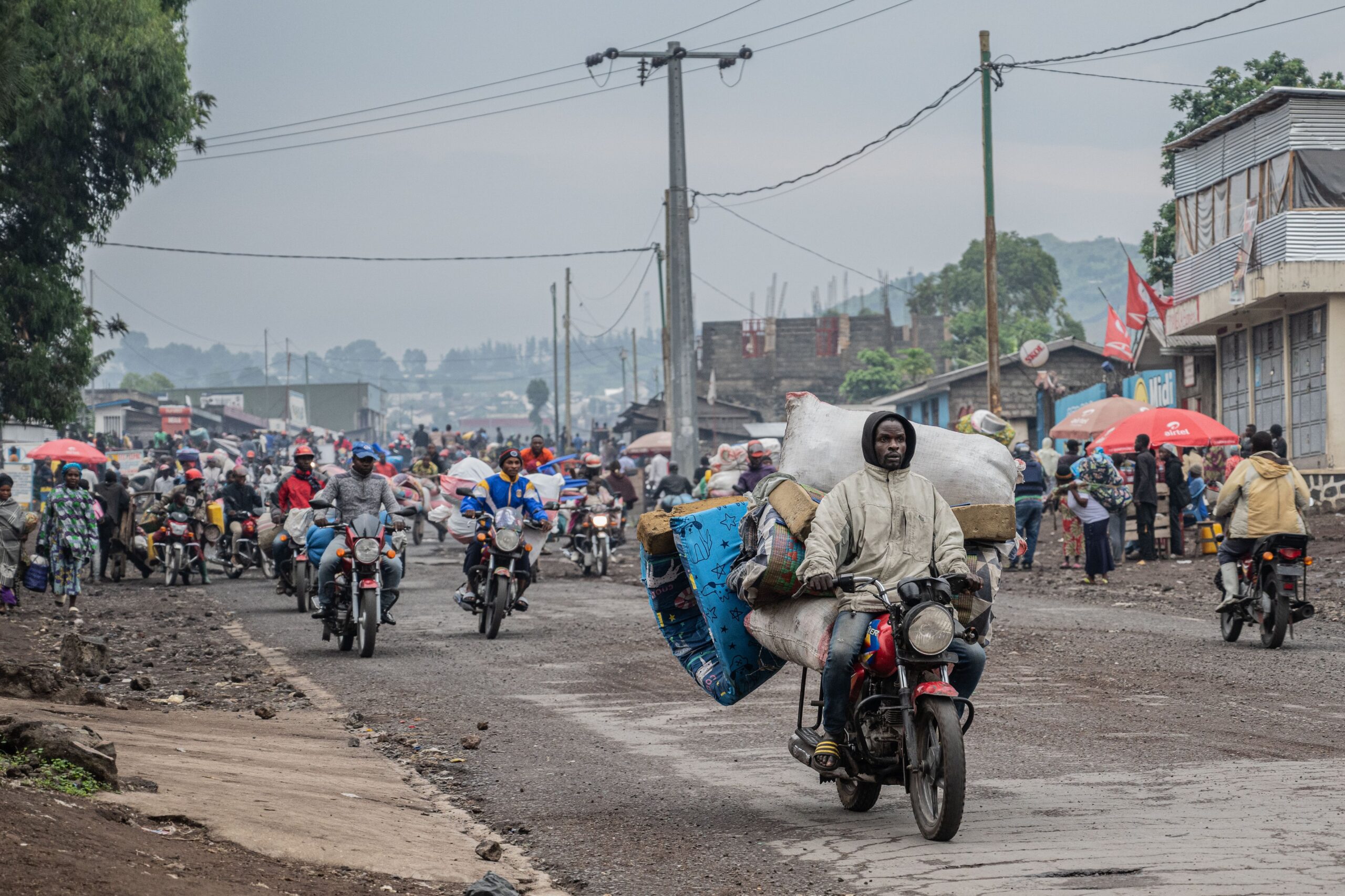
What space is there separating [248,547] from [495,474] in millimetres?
9809

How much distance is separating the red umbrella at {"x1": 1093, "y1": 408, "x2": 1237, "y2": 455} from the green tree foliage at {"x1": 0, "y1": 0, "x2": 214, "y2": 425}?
17.2 metres

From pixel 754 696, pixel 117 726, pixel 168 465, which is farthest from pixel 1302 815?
pixel 168 465

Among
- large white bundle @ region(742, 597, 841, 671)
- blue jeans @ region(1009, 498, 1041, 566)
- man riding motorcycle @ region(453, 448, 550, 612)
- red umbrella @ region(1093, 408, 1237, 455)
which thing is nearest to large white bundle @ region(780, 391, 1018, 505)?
large white bundle @ region(742, 597, 841, 671)

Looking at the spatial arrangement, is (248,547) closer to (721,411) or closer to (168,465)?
(168,465)

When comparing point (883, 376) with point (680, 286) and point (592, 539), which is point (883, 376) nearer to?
point (680, 286)

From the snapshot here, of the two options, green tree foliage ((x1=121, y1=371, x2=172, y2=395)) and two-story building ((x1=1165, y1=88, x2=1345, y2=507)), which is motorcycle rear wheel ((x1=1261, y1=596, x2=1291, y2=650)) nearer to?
two-story building ((x1=1165, y1=88, x2=1345, y2=507))

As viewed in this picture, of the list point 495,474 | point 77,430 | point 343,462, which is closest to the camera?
point 495,474

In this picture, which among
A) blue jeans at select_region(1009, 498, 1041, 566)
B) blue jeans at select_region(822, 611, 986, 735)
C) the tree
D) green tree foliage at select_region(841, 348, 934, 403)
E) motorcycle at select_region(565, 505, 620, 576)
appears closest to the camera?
blue jeans at select_region(822, 611, 986, 735)

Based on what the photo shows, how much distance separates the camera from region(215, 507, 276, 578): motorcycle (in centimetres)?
A: 2398

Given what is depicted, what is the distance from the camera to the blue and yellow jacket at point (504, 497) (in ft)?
50.0

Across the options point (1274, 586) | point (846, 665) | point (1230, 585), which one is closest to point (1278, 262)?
point (1230, 585)

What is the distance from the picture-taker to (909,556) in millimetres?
6668

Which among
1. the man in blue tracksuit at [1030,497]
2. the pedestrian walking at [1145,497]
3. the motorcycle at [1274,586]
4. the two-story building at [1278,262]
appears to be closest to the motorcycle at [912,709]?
the motorcycle at [1274,586]

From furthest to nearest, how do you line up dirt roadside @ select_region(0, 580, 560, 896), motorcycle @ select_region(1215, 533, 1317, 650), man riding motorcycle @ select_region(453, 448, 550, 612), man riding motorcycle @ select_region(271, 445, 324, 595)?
man riding motorcycle @ select_region(271, 445, 324, 595)
man riding motorcycle @ select_region(453, 448, 550, 612)
motorcycle @ select_region(1215, 533, 1317, 650)
dirt roadside @ select_region(0, 580, 560, 896)
